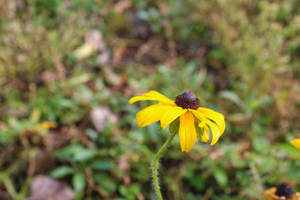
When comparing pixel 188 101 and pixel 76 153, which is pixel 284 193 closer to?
pixel 188 101

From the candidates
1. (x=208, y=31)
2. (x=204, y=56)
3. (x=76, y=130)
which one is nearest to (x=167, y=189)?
(x=76, y=130)

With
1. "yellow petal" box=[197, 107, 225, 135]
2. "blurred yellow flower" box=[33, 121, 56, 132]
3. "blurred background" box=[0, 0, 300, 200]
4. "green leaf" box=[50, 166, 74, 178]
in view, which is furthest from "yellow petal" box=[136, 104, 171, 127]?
"blurred yellow flower" box=[33, 121, 56, 132]

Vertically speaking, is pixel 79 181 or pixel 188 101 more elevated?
pixel 188 101

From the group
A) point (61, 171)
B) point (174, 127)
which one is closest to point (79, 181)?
point (61, 171)

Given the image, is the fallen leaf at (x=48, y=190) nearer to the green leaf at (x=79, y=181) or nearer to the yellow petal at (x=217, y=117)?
the green leaf at (x=79, y=181)

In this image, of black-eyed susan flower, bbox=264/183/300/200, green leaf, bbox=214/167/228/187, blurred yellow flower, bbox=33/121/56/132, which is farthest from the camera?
blurred yellow flower, bbox=33/121/56/132

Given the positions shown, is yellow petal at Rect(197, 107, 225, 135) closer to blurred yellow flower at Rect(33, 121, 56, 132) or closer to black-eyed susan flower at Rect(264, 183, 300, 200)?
black-eyed susan flower at Rect(264, 183, 300, 200)

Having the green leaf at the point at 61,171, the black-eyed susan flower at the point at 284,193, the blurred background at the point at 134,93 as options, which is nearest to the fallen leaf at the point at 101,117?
the blurred background at the point at 134,93
